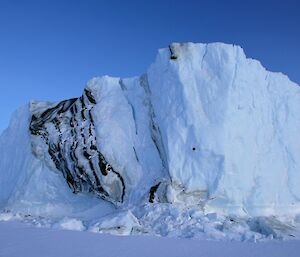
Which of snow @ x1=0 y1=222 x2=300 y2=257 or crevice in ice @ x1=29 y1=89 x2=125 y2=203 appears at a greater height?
crevice in ice @ x1=29 y1=89 x2=125 y2=203

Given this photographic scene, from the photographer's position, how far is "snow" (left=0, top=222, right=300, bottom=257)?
4.40m

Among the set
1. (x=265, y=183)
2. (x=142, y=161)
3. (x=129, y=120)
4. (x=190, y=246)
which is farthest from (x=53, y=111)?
(x=190, y=246)

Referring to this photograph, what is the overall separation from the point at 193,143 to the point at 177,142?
50cm

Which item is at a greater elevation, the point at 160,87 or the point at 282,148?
the point at 160,87

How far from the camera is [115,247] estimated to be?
4.73 metres

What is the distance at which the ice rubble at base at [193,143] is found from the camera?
39.8 ft

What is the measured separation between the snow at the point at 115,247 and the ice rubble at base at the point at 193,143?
518 centimetres

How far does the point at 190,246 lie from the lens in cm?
509

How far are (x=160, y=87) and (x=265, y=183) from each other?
4.54m

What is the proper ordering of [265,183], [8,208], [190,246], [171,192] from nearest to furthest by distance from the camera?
[190,246] < [171,192] < [265,183] < [8,208]

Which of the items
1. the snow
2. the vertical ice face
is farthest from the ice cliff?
the snow

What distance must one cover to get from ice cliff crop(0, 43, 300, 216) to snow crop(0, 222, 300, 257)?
6.32 metres

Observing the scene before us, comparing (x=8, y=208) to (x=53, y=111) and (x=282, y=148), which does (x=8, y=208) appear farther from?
(x=282, y=148)

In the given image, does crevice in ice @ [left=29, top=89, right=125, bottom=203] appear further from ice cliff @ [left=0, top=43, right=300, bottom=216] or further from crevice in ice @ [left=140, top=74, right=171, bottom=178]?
crevice in ice @ [left=140, top=74, right=171, bottom=178]
